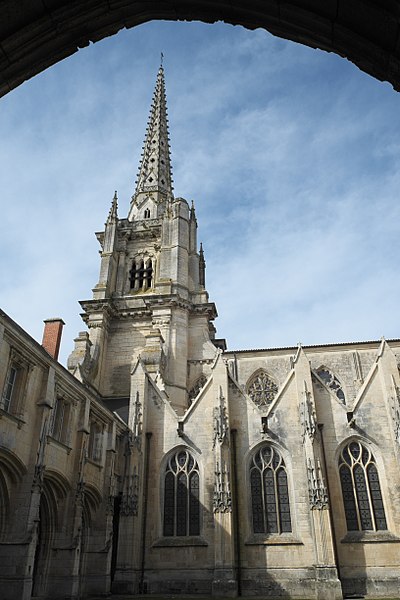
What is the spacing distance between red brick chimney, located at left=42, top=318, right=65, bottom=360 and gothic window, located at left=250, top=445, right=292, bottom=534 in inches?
376

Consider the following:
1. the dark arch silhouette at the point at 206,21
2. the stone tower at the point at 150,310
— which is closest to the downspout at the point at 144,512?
the stone tower at the point at 150,310

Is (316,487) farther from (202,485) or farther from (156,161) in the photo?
(156,161)

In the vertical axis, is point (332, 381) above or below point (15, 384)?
above

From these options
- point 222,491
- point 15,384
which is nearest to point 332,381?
point 222,491

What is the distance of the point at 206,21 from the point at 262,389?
82.5 ft

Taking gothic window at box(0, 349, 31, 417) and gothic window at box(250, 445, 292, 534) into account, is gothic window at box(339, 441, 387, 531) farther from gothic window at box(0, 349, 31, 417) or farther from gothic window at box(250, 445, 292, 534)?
gothic window at box(0, 349, 31, 417)

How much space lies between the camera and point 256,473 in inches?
755

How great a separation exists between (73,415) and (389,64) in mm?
15198

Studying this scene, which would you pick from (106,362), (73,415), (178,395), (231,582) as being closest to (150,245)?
(106,362)

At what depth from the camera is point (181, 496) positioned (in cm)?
1917

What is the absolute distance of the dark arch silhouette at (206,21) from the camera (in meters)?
3.86

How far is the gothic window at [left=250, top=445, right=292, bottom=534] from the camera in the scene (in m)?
18.2

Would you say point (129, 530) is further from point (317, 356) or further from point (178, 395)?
point (317, 356)

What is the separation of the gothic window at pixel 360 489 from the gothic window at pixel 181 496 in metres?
5.72
